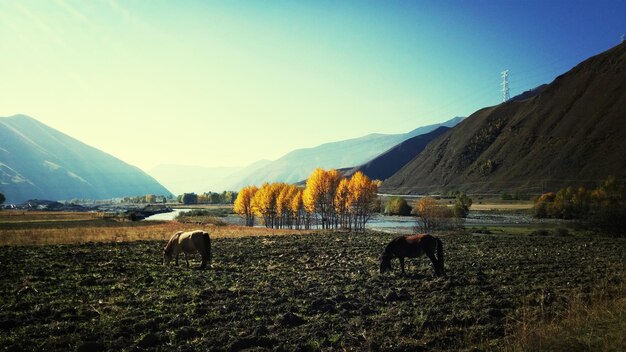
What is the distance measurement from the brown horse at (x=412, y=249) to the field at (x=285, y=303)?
1216 mm

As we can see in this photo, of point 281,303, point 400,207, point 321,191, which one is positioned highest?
point 321,191

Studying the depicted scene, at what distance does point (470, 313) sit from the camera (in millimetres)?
14305

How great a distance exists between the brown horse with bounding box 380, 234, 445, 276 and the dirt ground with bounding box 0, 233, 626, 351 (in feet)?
3.67

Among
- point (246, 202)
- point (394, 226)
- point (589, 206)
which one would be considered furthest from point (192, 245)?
point (246, 202)

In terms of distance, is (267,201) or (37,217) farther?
(267,201)

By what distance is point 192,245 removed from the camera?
27906 millimetres

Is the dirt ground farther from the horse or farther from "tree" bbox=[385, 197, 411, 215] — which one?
"tree" bbox=[385, 197, 411, 215]

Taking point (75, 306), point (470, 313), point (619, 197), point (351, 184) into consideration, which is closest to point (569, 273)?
point (470, 313)

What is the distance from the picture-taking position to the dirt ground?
39.0ft

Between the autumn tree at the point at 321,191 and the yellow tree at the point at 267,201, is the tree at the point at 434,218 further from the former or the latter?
the yellow tree at the point at 267,201

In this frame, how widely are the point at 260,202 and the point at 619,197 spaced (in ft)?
332

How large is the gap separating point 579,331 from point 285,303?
1020 centimetres

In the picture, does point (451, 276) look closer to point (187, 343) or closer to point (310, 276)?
point (310, 276)

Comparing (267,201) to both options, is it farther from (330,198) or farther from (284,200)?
(330,198)
